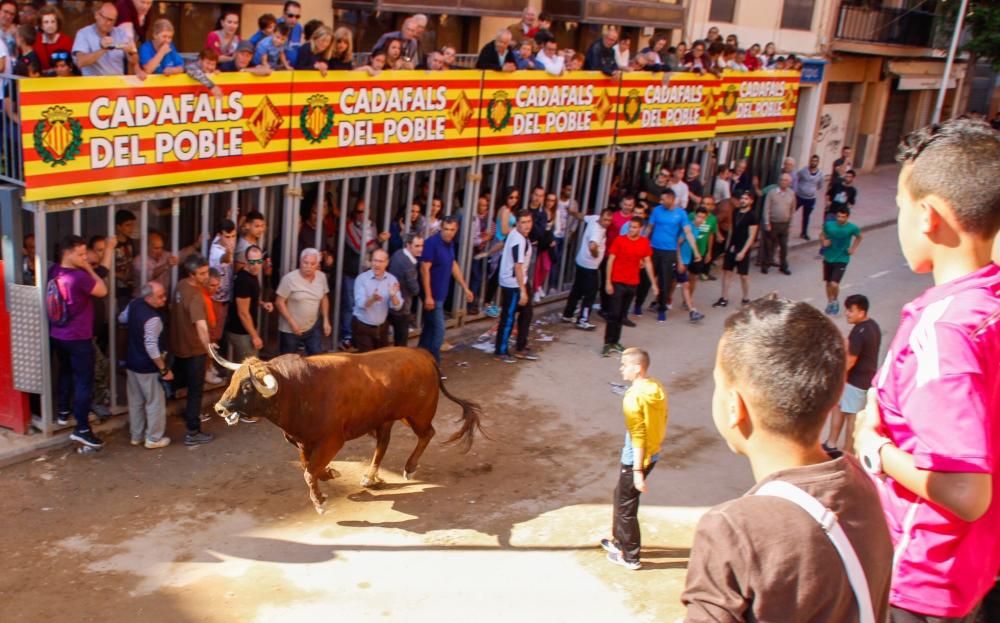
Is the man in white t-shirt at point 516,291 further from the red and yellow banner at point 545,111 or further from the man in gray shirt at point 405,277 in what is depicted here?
the red and yellow banner at point 545,111

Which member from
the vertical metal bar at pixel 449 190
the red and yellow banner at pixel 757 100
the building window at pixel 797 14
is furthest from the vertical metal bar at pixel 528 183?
the building window at pixel 797 14

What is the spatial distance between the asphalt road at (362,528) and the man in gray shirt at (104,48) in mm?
3502

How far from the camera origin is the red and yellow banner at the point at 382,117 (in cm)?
1098

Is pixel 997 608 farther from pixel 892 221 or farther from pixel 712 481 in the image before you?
pixel 892 221

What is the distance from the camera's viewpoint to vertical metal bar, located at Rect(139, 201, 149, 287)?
9477mm

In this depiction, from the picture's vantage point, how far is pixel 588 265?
14.1 m

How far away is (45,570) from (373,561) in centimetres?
245

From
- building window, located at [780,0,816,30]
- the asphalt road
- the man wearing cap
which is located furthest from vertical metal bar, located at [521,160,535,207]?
building window, located at [780,0,816,30]

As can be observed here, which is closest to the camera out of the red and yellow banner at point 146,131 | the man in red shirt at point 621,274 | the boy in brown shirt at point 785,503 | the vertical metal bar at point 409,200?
the boy in brown shirt at point 785,503

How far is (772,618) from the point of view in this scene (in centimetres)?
230

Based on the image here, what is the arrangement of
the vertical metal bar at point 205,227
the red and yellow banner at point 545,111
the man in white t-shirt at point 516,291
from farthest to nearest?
the red and yellow banner at point 545,111
the man in white t-shirt at point 516,291
the vertical metal bar at point 205,227

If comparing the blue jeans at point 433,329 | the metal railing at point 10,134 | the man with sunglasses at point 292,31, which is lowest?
the blue jeans at point 433,329

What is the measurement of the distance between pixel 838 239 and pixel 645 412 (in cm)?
839

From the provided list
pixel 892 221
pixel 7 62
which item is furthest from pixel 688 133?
pixel 7 62
